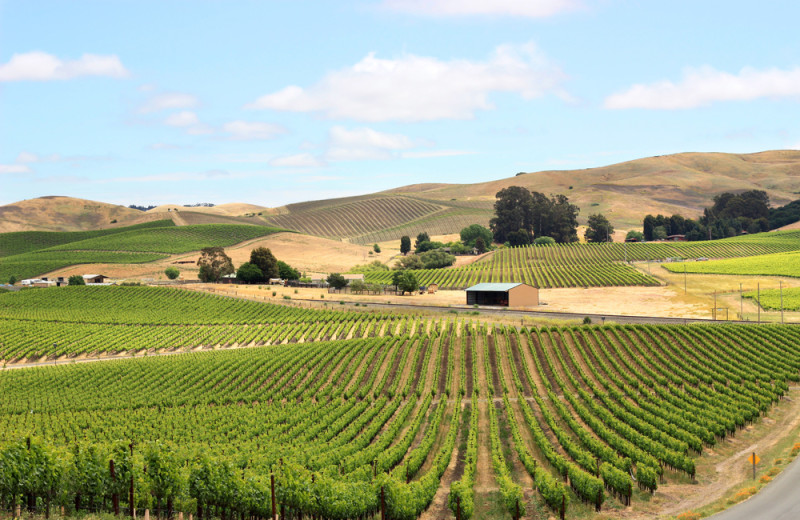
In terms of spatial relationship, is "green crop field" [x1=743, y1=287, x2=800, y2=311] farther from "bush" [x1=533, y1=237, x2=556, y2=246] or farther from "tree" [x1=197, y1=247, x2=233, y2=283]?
"tree" [x1=197, y1=247, x2=233, y2=283]

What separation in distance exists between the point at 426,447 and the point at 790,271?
9917cm

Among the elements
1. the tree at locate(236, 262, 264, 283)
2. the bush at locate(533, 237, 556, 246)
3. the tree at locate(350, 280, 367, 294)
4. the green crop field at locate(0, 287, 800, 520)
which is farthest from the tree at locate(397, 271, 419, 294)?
the bush at locate(533, 237, 556, 246)

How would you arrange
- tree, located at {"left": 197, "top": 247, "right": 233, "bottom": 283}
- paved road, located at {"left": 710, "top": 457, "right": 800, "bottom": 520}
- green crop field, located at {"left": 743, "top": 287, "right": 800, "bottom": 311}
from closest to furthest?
paved road, located at {"left": 710, "top": 457, "right": 800, "bottom": 520}
green crop field, located at {"left": 743, "top": 287, "right": 800, "bottom": 311}
tree, located at {"left": 197, "top": 247, "right": 233, "bottom": 283}

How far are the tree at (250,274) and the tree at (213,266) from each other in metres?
6.42

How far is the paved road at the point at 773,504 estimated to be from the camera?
96.1 ft

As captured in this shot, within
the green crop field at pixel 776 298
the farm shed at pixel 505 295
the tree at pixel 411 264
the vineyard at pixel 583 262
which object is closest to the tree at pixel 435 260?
the tree at pixel 411 264

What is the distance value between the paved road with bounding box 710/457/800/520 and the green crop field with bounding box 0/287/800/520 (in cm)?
407

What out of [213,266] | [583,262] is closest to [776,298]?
[583,262]

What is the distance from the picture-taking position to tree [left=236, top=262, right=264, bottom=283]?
13100cm

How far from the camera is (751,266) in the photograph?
126 meters

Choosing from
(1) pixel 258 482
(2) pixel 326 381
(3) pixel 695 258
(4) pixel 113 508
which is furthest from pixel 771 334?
(3) pixel 695 258

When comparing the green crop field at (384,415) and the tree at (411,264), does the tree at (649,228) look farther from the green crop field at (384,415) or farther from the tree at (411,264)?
the green crop field at (384,415)

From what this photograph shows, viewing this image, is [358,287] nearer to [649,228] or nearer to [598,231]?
[598,231]

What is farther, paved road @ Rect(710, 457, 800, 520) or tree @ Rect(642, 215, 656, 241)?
tree @ Rect(642, 215, 656, 241)
